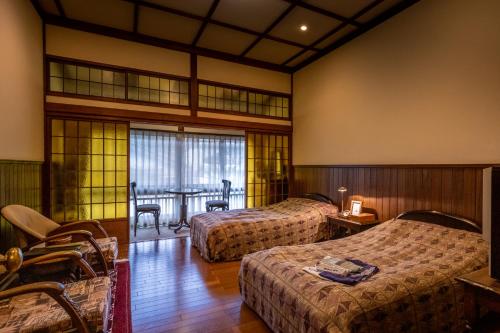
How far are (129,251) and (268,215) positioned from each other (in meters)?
2.14

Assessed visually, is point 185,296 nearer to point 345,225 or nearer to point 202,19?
point 345,225

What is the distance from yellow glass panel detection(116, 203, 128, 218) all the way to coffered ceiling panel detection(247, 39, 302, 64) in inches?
136

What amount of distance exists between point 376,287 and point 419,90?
249 cm

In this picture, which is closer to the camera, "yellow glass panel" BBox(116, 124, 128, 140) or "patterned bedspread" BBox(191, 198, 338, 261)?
"patterned bedspread" BBox(191, 198, 338, 261)

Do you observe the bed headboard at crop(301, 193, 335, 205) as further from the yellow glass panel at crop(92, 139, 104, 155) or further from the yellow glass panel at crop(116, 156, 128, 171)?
the yellow glass panel at crop(92, 139, 104, 155)

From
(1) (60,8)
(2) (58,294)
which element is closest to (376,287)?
(2) (58,294)

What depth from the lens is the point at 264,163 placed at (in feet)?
17.2

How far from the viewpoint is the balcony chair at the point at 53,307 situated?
1.32 m

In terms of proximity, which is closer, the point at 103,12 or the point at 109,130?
the point at 103,12

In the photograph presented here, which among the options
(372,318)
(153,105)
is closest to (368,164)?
(372,318)

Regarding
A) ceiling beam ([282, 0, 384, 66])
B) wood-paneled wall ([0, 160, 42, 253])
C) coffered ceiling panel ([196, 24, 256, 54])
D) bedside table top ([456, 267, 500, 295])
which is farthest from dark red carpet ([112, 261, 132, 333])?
ceiling beam ([282, 0, 384, 66])

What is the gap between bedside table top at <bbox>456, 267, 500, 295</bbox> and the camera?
129 cm

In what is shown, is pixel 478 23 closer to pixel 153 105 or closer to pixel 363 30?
pixel 363 30

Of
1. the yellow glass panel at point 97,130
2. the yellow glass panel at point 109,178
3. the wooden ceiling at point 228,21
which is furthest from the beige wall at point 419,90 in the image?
the yellow glass panel at point 97,130
